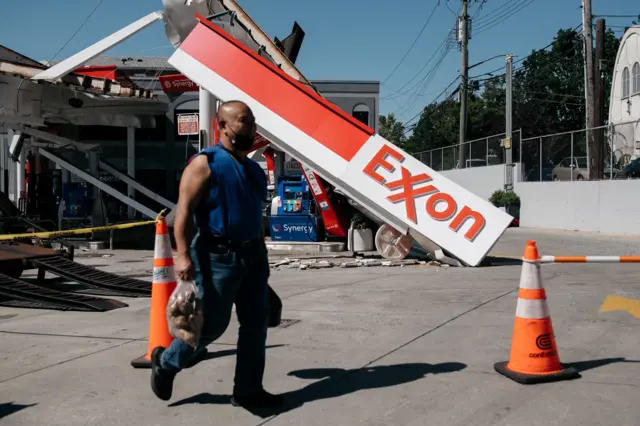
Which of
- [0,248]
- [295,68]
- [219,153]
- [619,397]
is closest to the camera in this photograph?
[219,153]

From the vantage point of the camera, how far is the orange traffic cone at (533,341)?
4.48 meters

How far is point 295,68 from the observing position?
13.6 meters

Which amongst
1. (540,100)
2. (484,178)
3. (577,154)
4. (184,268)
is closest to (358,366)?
(184,268)

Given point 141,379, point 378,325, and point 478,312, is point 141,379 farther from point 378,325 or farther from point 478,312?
point 478,312

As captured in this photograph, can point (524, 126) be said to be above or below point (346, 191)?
above

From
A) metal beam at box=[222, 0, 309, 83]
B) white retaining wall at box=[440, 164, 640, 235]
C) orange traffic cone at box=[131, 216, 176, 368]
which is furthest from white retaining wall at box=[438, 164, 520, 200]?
orange traffic cone at box=[131, 216, 176, 368]

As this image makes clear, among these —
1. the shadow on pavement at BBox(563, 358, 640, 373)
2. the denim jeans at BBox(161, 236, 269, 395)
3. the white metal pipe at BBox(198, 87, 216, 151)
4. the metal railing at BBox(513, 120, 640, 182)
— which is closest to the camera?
the denim jeans at BBox(161, 236, 269, 395)

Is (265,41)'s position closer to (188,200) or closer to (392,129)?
(188,200)

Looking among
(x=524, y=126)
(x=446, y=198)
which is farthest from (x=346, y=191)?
(x=524, y=126)

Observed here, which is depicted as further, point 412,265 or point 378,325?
point 412,265

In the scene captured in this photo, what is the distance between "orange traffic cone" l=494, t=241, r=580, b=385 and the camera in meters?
4.48

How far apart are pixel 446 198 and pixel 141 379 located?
24.5 ft

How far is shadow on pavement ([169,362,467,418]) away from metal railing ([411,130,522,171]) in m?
23.4

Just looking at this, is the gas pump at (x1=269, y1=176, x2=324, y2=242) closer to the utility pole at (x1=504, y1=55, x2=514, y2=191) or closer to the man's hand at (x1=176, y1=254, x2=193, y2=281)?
the man's hand at (x1=176, y1=254, x2=193, y2=281)
